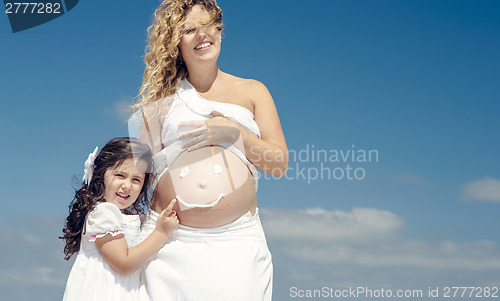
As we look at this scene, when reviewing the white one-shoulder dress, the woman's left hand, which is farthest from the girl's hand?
the woman's left hand

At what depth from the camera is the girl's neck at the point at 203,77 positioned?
14.0ft

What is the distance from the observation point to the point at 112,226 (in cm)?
351

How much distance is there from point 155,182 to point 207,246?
0.61 m

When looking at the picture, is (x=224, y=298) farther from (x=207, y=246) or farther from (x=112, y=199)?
(x=112, y=199)

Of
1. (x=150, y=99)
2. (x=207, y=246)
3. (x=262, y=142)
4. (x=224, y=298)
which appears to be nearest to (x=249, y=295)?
(x=224, y=298)

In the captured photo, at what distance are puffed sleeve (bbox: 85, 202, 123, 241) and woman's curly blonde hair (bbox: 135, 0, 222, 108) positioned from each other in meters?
0.98

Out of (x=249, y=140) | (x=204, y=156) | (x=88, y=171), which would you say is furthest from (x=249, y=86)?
(x=88, y=171)

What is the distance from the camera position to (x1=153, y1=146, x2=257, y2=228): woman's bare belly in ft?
12.0

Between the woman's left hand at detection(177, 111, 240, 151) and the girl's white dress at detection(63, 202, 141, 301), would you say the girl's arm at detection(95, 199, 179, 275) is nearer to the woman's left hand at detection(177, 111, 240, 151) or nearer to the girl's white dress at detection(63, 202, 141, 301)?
the girl's white dress at detection(63, 202, 141, 301)

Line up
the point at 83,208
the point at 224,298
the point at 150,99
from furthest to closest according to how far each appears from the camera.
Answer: the point at 150,99 → the point at 83,208 → the point at 224,298

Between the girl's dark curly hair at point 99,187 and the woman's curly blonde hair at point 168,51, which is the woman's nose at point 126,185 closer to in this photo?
the girl's dark curly hair at point 99,187

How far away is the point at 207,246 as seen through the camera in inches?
142

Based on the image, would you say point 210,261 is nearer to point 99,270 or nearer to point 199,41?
point 99,270

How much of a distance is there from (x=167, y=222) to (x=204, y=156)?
0.53 meters
